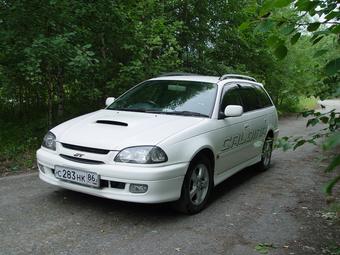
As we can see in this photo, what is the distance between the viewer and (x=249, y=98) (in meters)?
7.26

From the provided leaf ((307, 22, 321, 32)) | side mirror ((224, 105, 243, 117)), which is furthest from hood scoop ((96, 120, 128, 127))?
leaf ((307, 22, 321, 32))

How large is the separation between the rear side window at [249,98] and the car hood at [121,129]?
5.31 feet

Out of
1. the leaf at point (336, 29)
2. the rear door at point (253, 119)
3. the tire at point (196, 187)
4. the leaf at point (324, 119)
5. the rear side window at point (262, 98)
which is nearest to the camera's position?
the leaf at point (336, 29)

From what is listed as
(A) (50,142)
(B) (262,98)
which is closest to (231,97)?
(B) (262,98)

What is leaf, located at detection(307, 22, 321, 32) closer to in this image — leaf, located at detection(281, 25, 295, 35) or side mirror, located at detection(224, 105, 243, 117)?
leaf, located at detection(281, 25, 295, 35)

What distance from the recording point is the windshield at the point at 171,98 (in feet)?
19.2

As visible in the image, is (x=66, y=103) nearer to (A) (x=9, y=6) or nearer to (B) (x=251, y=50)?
(A) (x=9, y=6)

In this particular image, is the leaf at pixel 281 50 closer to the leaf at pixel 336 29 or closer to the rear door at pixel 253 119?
the leaf at pixel 336 29

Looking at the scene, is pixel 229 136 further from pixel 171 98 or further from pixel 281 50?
pixel 281 50

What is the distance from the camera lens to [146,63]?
32.2ft

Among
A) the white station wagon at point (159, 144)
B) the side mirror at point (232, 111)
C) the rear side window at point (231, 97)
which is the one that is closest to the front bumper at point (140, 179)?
the white station wagon at point (159, 144)

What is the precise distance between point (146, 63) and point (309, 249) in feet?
20.7

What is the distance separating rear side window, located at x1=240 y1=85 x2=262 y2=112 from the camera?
6.97m

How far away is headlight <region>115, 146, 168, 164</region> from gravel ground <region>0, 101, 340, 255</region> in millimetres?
721
